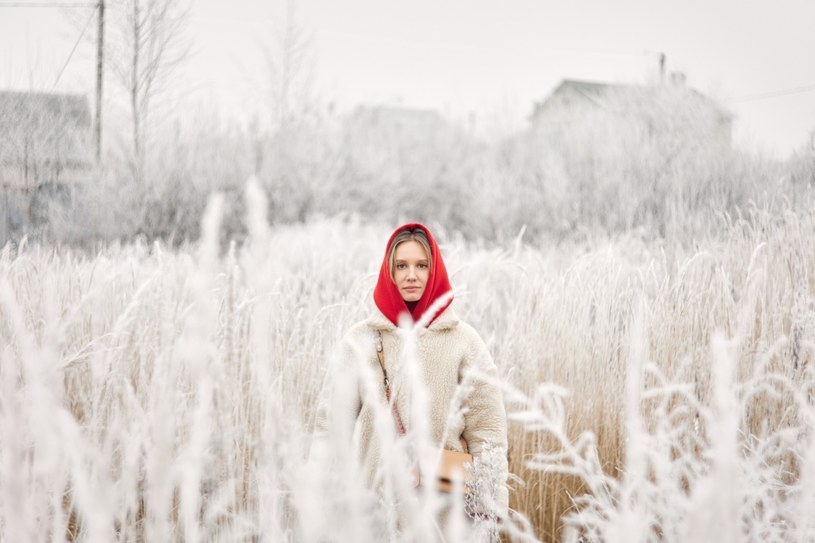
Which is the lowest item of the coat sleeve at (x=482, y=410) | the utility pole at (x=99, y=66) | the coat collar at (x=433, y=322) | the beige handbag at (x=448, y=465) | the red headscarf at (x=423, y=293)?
the beige handbag at (x=448, y=465)

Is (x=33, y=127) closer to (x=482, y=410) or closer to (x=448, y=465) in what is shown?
(x=482, y=410)

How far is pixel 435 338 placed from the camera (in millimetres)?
2064

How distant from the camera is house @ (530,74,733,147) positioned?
13703 mm

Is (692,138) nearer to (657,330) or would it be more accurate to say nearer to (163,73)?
(163,73)

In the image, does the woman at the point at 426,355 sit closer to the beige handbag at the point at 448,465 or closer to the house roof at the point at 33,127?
the beige handbag at the point at 448,465

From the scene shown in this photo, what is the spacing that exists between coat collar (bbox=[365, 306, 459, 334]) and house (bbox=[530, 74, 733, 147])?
1252 centimetres

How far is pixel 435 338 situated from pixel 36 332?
5.17ft

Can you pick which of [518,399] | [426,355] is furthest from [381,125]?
[518,399]

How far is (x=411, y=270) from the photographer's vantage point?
2043 millimetres

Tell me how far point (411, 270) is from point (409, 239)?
0.11 m

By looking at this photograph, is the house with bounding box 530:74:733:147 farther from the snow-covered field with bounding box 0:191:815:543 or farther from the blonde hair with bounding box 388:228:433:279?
the blonde hair with bounding box 388:228:433:279

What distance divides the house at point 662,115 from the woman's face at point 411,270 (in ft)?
41.0

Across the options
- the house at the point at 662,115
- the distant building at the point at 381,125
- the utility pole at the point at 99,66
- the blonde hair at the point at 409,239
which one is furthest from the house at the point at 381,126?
the blonde hair at the point at 409,239

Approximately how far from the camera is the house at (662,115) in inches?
539
